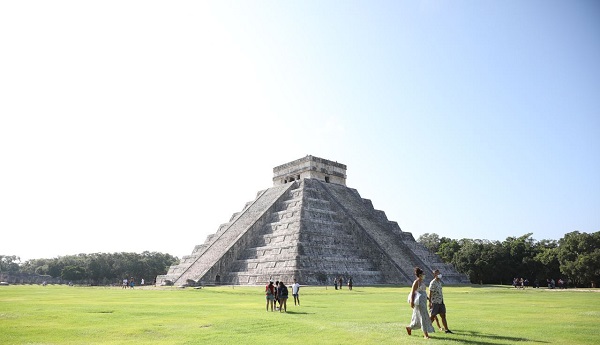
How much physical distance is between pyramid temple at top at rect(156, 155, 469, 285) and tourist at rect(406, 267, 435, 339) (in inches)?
695

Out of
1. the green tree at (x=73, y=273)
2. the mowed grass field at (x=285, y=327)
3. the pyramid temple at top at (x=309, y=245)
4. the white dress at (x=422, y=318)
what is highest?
the pyramid temple at top at (x=309, y=245)

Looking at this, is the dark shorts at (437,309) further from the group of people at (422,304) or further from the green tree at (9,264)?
the green tree at (9,264)

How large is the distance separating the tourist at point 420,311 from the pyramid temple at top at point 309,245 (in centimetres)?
1765

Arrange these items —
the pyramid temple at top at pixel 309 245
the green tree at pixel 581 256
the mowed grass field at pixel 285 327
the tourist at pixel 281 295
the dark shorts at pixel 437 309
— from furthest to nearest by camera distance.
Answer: the green tree at pixel 581 256
the pyramid temple at top at pixel 309 245
the tourist at pixel 281 295
the dark shorts at pixel 437 309
the mowed grass field at pixel 285 327

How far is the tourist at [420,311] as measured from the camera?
809cm

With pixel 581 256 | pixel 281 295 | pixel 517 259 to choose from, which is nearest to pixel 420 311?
pixel 281 295

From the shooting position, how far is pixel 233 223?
124 feet

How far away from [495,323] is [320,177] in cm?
3177

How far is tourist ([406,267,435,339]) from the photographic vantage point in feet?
26.6

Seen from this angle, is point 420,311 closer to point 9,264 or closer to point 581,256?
point 581,256

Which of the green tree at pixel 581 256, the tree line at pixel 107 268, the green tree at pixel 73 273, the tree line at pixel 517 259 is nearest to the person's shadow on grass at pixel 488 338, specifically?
the green tree at pixel 581 256

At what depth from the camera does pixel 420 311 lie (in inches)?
324

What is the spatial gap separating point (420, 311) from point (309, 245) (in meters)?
20.8

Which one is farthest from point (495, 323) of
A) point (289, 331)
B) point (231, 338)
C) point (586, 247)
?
point (586, 247)
